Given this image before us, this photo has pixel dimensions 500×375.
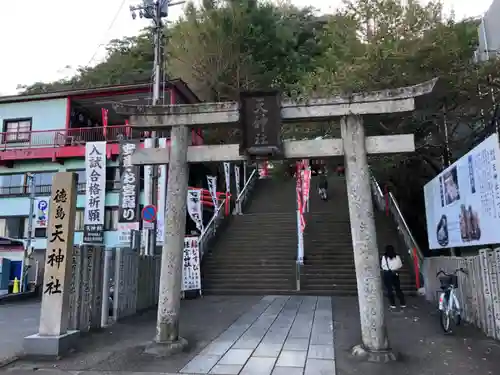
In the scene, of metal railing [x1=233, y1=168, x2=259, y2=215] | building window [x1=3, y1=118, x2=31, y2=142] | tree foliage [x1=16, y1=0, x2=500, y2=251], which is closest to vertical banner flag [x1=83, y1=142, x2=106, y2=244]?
metal railing [x1=233, y1=168, x2=259, y2=215]

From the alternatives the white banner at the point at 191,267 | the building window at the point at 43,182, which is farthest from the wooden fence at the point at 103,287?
the building window at the point at 43,182

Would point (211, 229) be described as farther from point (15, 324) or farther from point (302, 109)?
point (302, 109)

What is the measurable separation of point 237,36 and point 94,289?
921 inches

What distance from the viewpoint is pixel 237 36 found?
28297mm

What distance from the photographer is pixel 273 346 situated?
722 cm

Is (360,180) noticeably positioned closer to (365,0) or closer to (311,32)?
(365,0)

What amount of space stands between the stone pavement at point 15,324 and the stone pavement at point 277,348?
1164 mm

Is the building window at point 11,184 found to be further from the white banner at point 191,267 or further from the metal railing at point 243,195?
the white banner at point 191,267

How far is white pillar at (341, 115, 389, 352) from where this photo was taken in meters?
6.53

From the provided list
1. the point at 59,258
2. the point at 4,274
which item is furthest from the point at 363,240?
the point at 4,274

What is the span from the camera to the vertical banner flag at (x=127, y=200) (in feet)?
46.1

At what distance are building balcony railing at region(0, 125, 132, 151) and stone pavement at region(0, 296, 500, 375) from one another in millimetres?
14816

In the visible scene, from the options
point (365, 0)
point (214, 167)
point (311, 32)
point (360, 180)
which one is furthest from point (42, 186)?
point (311, 32)

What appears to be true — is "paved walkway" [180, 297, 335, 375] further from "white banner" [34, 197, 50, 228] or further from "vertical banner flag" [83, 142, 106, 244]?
"white banner" [34, 197, 50, 228]
